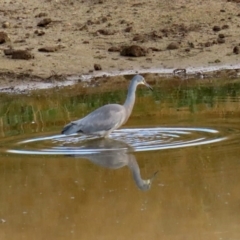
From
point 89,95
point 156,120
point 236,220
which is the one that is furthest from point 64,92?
point 236,220

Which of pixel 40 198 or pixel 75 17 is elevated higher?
pixel 75 17

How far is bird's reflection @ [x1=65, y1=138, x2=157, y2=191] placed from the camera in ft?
25.5

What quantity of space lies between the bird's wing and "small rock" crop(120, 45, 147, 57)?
202 inches

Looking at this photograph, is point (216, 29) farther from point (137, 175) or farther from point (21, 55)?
point (137, 175)

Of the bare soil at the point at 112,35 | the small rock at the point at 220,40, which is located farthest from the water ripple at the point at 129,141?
the small rock at the point at 220,40

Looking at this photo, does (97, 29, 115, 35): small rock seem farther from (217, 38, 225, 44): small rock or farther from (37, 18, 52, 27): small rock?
(217, 38, 225, 44): small rock

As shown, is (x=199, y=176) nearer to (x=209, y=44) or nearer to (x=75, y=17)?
(x=209, y=44)

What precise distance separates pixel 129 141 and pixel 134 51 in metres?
5.56

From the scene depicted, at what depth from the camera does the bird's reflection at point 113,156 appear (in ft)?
25.5

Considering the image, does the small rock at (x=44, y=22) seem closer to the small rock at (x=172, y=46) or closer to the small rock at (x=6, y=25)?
the small rock at (x=6, y=25)

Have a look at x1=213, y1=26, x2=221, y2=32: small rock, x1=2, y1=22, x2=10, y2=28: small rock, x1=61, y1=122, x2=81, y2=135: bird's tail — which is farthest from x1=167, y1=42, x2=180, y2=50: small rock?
x1=61, y1=122, x2=81, y2=135: bird's tail

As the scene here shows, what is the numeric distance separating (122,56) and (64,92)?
81.2 inches

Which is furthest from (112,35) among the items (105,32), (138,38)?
(138,38)

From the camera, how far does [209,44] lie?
602 inches
